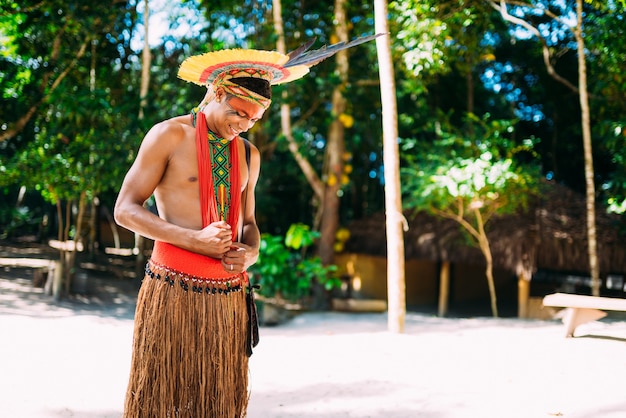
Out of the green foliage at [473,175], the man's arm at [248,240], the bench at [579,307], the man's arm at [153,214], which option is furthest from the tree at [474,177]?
the man's arm at [153,214]

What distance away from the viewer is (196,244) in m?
2.05

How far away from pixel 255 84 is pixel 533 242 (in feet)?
27.0

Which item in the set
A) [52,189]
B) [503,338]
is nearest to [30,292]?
[52,189]

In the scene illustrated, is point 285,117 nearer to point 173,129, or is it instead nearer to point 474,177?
point 474,177

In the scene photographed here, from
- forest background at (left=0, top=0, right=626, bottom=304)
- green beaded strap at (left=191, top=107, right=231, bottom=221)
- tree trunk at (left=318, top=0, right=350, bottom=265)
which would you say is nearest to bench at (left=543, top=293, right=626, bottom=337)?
forest background at (left=0, top=0, right=626, bottom=304)

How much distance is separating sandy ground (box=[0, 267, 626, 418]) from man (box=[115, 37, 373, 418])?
174cm

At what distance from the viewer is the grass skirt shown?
6.80 feet

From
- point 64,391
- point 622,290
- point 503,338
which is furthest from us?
point 622,290

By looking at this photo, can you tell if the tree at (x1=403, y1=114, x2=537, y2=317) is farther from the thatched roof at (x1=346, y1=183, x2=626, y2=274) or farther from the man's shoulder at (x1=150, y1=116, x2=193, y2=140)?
the man's shoulder at (x1=150, y1=116, x2=193, y2=140)

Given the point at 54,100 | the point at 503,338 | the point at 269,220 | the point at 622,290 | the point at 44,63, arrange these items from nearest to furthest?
the point at 503,338 < the point at 54,100 < the point at 44,63 < the point at 622,290 < the point at 269,220

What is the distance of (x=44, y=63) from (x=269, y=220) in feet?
21.6

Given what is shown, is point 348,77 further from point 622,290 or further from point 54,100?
point 622,290

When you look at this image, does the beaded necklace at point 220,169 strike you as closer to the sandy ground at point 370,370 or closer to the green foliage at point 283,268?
the sandy ground at point 370,370

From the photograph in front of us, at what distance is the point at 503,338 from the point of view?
638cm
